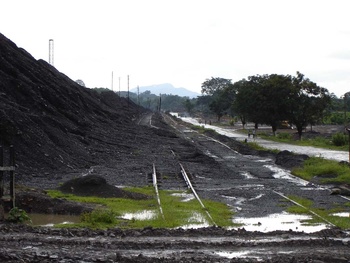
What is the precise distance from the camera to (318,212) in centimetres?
1717

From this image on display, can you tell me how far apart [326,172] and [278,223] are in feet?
45.3

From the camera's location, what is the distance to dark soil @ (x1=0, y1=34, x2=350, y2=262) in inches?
414

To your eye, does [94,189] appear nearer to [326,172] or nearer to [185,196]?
[185,196]

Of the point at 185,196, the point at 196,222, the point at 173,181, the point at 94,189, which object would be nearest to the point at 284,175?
the point at 173,181

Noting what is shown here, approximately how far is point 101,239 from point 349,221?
23.7 ft

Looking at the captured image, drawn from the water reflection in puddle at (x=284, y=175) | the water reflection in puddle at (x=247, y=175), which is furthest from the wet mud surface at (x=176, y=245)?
the water reflection in puddle at (x=247, y=175)

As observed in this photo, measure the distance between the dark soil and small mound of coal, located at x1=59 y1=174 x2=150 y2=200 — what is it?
1.6 inches

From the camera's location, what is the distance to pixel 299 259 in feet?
32.7

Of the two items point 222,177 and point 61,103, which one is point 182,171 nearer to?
point 222,177

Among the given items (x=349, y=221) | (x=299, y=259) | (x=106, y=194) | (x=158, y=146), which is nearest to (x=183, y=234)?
(x=299, y=259)

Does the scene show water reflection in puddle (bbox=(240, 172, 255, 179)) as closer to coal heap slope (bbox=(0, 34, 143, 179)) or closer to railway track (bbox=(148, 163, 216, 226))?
railway track (bbox=(148, 163, 216, 226))

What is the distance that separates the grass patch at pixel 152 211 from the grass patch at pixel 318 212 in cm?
216

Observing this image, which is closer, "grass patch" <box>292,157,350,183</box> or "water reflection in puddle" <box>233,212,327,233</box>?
"water reflection in puddle" <box>233,212,327,233</box>

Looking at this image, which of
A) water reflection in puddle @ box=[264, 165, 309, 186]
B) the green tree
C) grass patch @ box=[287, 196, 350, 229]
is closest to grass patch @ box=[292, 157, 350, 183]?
water reflection in puddle @ box=[264, 165, 309, 186]
